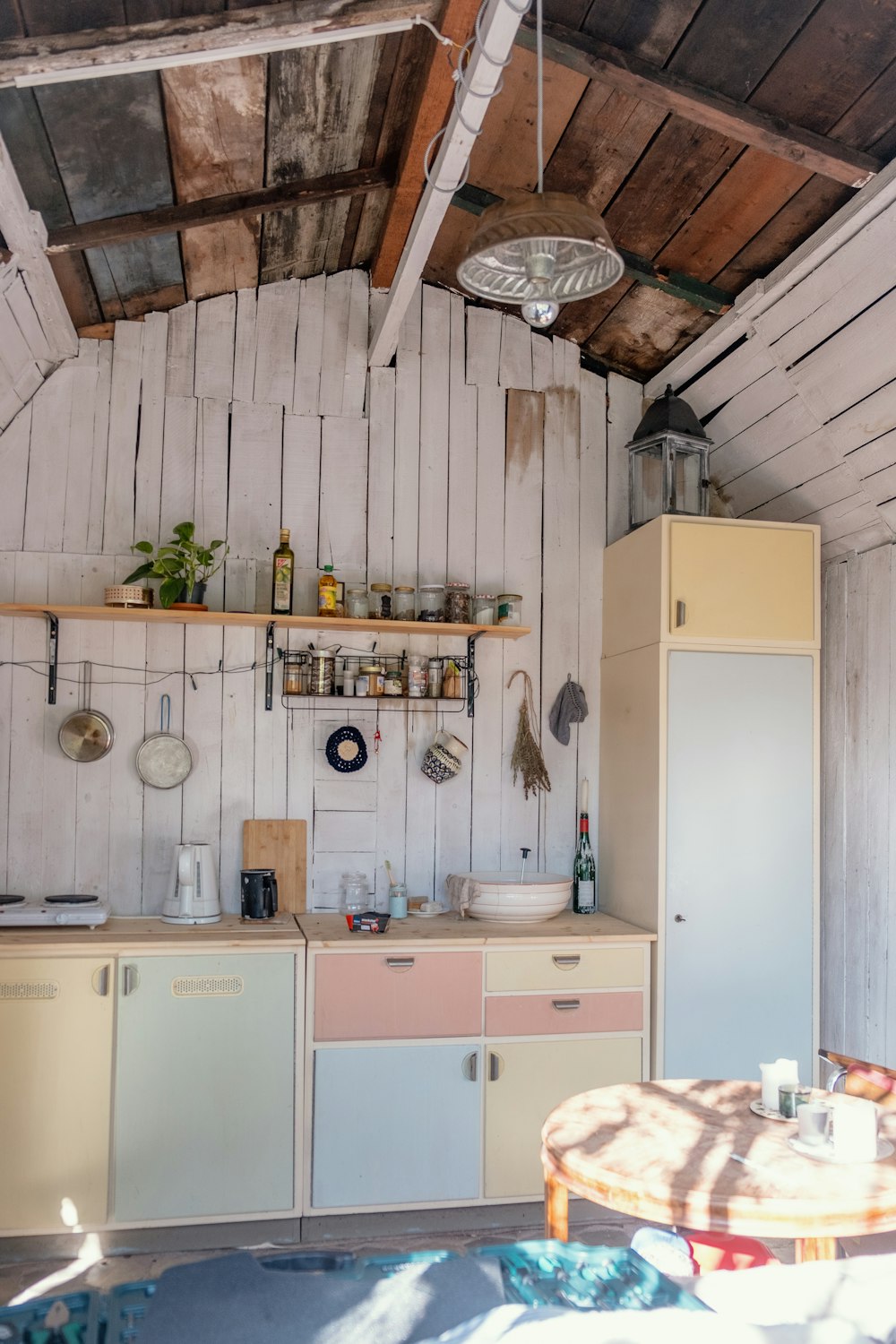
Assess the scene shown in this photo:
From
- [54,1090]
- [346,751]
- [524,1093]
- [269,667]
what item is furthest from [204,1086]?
[269,667]

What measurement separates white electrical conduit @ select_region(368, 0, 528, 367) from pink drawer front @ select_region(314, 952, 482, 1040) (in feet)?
6.84

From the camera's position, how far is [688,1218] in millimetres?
1751

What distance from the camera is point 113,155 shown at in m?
2.84

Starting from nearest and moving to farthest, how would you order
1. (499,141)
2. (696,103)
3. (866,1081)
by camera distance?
(866,1081) → (696,103) → (499,141)

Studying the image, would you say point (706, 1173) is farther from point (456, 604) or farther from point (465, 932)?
point (456, 604)

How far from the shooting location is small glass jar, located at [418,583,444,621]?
3908 millimetres

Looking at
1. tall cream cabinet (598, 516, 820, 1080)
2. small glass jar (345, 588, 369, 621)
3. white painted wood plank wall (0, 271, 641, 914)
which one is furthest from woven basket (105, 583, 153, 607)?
tall cream cabinet (598, 516, 820, 1080)

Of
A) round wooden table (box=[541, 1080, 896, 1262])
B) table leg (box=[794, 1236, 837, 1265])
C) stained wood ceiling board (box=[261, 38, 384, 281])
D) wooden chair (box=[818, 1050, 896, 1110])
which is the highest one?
stained wood ceiling board (box=[261, 38, 384, 281])

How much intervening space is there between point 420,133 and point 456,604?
1576mm

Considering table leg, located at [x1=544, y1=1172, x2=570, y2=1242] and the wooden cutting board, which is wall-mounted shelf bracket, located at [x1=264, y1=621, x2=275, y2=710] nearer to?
the wooden cutting board

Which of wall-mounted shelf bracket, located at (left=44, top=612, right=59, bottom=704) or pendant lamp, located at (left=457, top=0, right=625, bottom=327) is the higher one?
pendant lamp, located at (left=457, top=0, right=625, bottom=327)

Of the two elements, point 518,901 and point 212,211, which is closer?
point 212,211

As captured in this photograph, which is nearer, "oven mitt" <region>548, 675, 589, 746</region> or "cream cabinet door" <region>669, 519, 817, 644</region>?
"cream cabinet door" <region>669, 519, 817, 644</region>

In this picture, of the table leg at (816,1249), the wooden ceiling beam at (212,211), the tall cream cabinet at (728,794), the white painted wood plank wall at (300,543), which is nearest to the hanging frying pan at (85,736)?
the white painted wood plank wall at (300,543)
